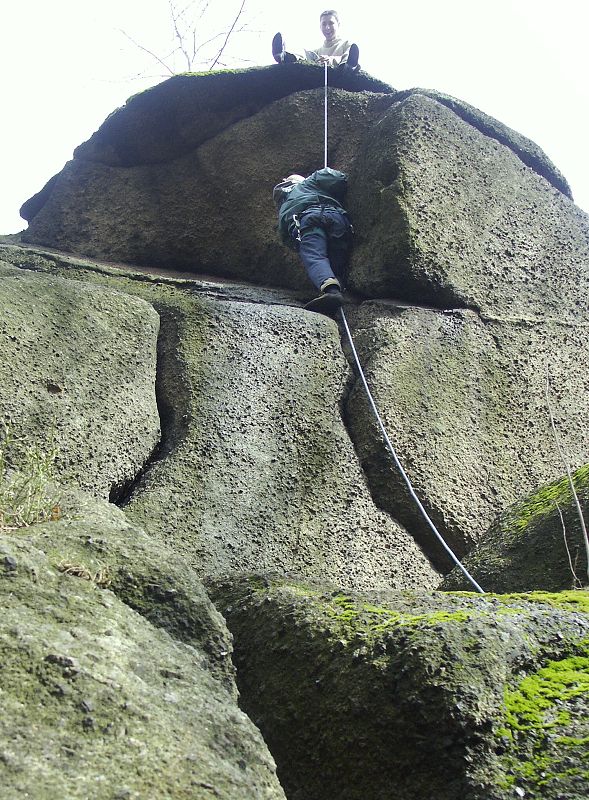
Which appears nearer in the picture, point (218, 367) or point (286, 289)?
point (218, 367)

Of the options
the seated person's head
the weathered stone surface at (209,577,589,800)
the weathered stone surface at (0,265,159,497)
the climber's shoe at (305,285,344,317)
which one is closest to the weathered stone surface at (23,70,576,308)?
the climber's shoe at (305,285,344,317)

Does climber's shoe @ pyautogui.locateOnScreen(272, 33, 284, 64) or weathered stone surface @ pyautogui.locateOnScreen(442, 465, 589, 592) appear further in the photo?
climber's shoe @ pyautogui.locateOnScreen(272, 33, 284, 64)

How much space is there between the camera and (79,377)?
5918 millimetres

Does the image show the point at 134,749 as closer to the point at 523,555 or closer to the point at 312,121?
the point at 523,555

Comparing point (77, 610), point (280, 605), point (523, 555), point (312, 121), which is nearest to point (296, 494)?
point (523, 555)

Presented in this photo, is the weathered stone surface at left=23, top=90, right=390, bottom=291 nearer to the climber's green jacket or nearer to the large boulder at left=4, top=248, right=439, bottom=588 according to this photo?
the climber's green jacket

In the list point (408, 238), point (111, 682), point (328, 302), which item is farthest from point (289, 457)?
point (111, 682)

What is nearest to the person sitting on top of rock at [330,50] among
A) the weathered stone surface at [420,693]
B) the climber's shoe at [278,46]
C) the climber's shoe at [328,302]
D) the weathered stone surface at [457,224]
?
the climber's shoe at [278,46]

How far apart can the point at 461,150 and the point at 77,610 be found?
6.01 meters

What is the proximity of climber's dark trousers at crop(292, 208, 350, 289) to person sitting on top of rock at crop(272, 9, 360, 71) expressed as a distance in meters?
2.00

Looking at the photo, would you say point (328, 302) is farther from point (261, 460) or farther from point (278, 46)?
point (278, 46)

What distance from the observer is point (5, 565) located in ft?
9.39

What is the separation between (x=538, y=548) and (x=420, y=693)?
2226mm

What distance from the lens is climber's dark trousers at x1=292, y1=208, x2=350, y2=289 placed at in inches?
305
